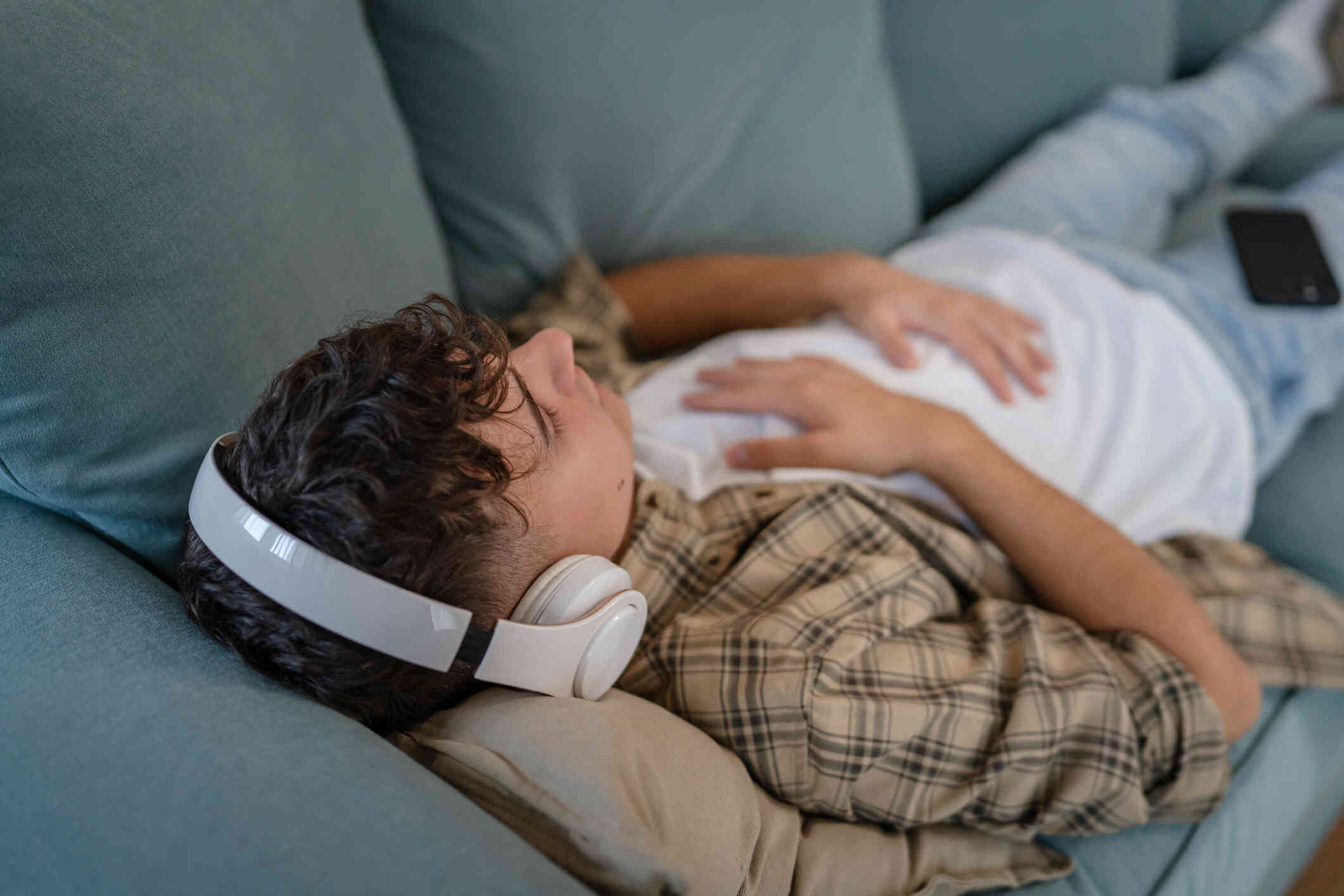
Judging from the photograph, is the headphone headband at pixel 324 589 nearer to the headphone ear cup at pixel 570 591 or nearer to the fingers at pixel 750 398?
the headphone ear cup at pixel 570 591

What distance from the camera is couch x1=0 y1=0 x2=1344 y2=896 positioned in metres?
0.49

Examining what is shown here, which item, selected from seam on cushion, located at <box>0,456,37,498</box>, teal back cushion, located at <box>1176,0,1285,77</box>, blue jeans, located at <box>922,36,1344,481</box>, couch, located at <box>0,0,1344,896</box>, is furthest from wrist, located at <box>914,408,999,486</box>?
teal back cushion, located at <box>1176,0,1285,77</box>

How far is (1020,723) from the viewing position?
27.7 inches

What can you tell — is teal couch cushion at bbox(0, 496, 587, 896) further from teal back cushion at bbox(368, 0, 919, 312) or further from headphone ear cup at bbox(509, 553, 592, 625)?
teal back cushion at bbox(368, 0, 919, 312)

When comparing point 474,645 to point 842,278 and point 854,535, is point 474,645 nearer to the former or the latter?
point 854,535

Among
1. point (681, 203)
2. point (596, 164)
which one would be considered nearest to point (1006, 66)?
point (681, 203)

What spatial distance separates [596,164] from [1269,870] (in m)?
1.03

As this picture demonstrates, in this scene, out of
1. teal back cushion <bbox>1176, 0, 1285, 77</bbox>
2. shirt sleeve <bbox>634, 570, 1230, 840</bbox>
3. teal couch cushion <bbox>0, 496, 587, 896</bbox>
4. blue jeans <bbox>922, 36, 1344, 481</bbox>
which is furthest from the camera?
teal back cushion <bbox>1176, 0, 1285, 77</bbox>

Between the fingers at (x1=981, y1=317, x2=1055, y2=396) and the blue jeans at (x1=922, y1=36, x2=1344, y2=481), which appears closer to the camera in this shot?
the fingers at (x1=981, y1=317, x2=1055, y2=396)

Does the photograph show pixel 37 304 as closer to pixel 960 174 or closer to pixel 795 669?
pixel 795 669

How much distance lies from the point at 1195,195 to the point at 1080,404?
0.81 meters

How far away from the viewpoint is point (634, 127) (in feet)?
3.51

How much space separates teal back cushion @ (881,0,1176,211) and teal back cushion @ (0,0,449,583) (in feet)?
3.48

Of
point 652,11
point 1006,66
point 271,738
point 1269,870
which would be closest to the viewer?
point 271,738
